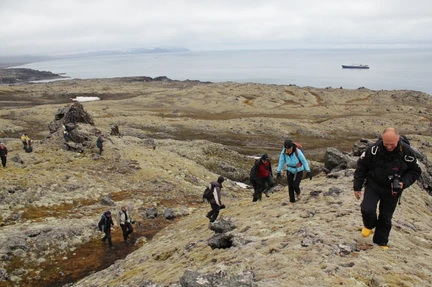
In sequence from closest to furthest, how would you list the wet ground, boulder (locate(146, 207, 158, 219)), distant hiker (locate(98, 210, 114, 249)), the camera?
the camera
the wet ground
distant hiker (locate(98, 210, 114, 249))
boulder (locate(146, 207, 158, 219))

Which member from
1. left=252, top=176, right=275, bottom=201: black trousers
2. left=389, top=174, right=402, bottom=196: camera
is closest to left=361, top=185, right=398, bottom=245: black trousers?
left=389, top=174, right=402, bottom=196: camera

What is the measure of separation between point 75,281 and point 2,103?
117971 mm

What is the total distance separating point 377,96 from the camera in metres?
134

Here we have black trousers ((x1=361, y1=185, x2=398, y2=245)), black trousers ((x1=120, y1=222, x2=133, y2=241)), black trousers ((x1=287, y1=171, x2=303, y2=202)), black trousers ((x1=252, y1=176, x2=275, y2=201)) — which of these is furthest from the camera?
black trousers ((x1=120, y1=222, x2=133, y2=241))

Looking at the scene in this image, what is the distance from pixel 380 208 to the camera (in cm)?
996

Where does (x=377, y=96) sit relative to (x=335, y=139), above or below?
above

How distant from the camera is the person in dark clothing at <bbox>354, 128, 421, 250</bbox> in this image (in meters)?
9.11

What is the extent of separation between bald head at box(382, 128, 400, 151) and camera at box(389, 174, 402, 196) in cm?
87

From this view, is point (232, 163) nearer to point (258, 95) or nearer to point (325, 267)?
point (325, 267)

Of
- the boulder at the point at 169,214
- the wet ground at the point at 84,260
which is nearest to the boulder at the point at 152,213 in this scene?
the boulder at the point at 169,214

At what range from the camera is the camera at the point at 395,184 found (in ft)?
29.9

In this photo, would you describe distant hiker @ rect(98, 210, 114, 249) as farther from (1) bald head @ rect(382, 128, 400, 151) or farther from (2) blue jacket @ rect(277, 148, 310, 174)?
(1) bald head @ rect(382, 128, 400, 151)

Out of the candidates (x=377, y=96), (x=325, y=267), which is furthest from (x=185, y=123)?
(x=377, y=96)

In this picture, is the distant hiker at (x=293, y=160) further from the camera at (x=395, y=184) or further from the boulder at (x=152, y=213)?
the boulder at (x=152, y=213)
